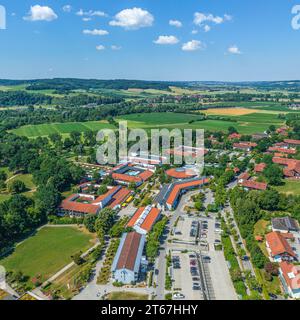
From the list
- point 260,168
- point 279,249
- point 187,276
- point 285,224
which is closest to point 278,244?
point 279,249

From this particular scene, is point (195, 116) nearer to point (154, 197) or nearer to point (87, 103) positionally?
point (87, 103)

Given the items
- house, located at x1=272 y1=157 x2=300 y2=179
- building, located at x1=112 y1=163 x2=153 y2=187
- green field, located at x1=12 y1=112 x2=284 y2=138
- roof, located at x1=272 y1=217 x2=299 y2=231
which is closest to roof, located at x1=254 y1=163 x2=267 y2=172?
house, located at x1=272 y1=157 x2=300 y2=179

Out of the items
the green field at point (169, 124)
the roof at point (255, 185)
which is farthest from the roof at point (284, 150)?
the roof at point (255, 185)

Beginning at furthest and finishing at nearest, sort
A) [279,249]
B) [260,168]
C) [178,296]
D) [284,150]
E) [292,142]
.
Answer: [292,142], [284,150], [260,168], [279,249], [178,296]

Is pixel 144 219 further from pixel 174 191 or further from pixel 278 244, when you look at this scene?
pixel 278 244

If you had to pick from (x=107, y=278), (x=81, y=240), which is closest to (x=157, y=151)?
(x=81, y=240)

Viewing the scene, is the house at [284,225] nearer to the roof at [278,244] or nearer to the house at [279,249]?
the roof at [278,244]
